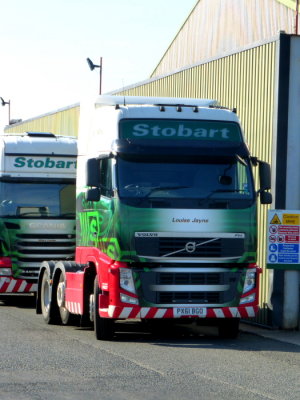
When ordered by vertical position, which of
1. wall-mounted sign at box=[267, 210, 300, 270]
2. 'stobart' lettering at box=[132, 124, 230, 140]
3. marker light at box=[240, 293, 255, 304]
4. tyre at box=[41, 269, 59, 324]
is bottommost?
tyre at box=[41, 269, 59, 324]

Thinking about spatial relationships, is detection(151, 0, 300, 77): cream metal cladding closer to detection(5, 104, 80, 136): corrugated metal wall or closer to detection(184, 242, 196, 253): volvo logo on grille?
detection(5, 104, 80, 136): corrugated metal wall

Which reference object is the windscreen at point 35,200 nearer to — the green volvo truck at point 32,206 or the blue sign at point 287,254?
the green volvo truck at point 32,206

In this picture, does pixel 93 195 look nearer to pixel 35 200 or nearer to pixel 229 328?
pixel 229 328

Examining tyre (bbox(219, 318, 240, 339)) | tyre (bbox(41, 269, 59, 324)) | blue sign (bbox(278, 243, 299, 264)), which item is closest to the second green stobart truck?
tyre (bbox(219, 318, 240, 339))

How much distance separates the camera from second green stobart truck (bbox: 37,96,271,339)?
1435cm

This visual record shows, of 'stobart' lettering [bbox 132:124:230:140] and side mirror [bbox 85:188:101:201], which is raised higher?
'stobart' lettering [bbox 132:124:230:140]

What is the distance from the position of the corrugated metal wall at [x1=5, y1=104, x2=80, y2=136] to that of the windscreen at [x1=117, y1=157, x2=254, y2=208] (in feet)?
47.4

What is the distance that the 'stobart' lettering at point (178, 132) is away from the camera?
1474 centimetres

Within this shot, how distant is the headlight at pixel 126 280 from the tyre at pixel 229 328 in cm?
190

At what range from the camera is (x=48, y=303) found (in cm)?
1802

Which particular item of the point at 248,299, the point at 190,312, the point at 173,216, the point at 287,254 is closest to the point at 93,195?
the point at 173,216

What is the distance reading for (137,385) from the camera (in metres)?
10.4

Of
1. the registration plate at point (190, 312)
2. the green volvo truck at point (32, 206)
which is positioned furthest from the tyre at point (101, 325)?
the green volvo truck at point (32, 206)

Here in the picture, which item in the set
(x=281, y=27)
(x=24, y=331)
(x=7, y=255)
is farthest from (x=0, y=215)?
(x=281, y=27)
